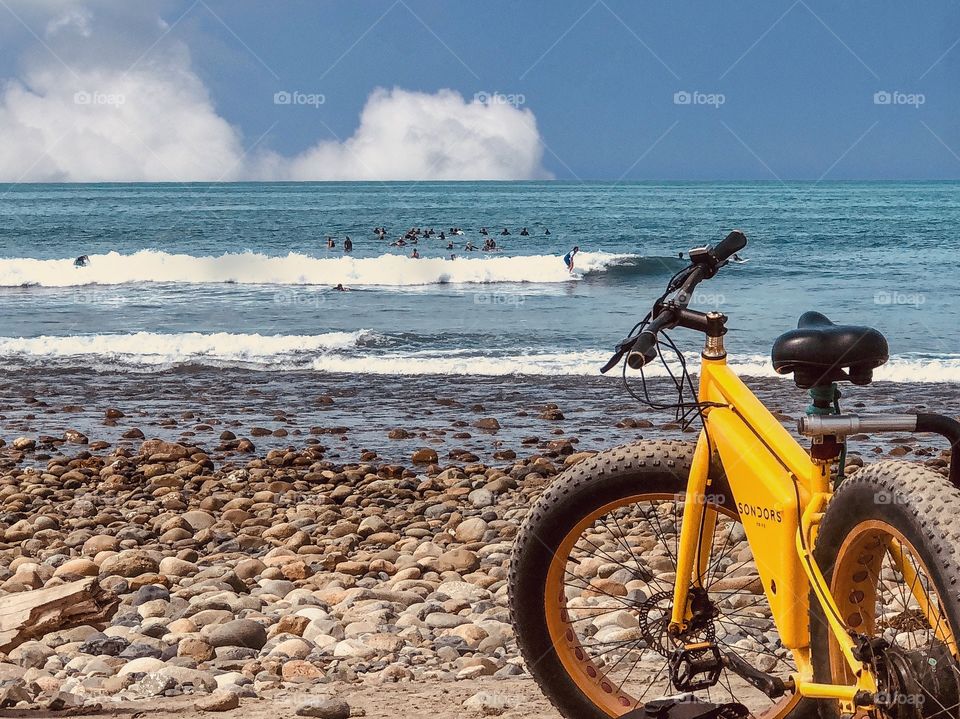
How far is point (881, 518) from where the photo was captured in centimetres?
254

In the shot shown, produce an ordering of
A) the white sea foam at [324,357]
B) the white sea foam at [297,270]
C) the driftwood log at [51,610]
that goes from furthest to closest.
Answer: the white sea foam at [297,270] → the white sea foam at [324,357] → the driftwood log at [51,610]

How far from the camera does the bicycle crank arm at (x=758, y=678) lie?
290 cm

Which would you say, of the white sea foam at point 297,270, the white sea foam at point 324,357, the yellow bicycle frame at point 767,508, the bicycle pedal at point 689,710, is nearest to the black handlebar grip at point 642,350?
the yellow bicycle frame at point 767,508

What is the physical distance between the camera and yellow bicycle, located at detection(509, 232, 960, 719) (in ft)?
8.21

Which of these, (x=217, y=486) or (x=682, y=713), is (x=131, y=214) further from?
(x=682, y=713)

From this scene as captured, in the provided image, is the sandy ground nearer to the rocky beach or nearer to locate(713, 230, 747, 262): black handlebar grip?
the rocky beach

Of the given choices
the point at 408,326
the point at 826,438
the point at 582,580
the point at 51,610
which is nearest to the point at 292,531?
the point at 51,610

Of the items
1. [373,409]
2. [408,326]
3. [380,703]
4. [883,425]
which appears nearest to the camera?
[883,425]

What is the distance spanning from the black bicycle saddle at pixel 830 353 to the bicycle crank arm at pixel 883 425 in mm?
131

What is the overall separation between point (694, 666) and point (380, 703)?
1.32m

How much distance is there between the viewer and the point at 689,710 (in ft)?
9.86

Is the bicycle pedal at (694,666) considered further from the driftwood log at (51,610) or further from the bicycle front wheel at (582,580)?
the driftwood log at (51,610)

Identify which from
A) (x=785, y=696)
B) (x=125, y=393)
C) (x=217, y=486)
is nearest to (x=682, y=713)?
(x=785, y=696)

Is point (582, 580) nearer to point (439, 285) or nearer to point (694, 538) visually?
point (694, 538)
